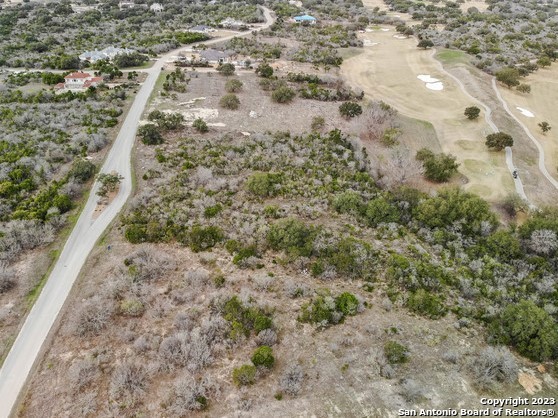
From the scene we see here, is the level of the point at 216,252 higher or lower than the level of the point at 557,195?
higher

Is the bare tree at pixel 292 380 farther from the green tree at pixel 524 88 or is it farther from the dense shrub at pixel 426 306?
the green tree at pixel 524 88

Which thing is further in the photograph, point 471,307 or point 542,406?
point 471,307

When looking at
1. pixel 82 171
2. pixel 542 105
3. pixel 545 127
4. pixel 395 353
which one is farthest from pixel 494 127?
pixel 82 171

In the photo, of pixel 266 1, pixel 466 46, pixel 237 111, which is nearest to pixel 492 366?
pixel 237 111

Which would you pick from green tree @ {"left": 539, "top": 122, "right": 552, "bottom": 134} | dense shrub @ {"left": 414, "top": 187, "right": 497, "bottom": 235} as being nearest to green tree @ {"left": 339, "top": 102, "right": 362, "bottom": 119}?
dense shrub @ {"left": 414, "top": 187, "right": 497, "bottom": 235}

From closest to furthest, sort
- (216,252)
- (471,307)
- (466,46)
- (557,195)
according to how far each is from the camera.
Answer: (471,307) < (216,252) < (557,195) < (466,46)

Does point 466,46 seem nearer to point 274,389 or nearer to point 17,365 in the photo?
point 274,389

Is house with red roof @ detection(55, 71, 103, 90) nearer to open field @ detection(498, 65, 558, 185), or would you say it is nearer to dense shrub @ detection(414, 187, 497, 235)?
dense shrub @ detection(414, 187, 497, 235)
